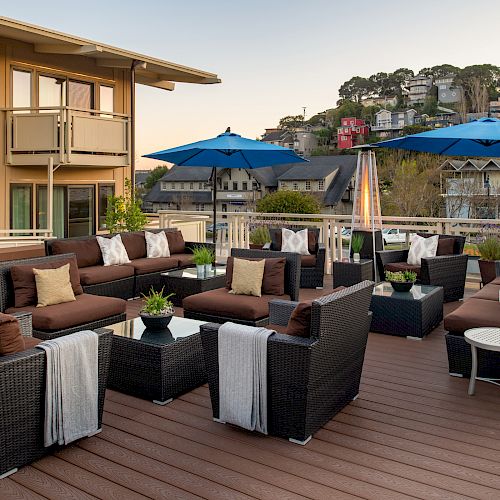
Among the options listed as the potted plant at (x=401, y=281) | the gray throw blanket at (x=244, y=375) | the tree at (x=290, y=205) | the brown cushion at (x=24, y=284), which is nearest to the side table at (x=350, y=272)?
the potted plant at (x=401, y=281)

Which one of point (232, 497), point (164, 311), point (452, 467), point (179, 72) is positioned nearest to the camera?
point (232, 497)

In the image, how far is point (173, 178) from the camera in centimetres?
3953

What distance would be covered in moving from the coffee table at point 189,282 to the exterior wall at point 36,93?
4.60 meters

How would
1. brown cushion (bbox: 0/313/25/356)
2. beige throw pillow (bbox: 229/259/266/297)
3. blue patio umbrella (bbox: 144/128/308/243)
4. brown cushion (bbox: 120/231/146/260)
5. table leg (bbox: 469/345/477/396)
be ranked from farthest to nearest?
1. blue patio umbrella (bbox: 144/128/308/243)
2. brown cushion (bbox: 120/231/146/260)
3. beige throw pillow (bbox: 229/259/266/297)
4. table leg (bbox: 469/345/477/396)
5. brown cushion (bbox: 0/313/25/356)

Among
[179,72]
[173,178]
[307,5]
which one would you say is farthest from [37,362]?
[173,178]

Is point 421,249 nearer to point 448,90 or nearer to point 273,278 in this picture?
point 273,278

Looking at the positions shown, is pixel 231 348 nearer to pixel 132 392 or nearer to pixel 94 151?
pixel 132 392

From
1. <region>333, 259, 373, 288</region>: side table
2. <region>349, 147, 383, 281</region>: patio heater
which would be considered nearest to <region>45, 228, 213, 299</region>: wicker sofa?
<region>333, 259, 373, 288</region>: side table

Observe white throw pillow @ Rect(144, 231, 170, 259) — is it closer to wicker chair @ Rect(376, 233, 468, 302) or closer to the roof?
wicker chair @ Rect(376, 233, 468, 302)

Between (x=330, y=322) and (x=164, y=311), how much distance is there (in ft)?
5.48

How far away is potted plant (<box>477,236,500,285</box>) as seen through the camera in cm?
816

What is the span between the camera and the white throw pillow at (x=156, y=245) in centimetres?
880

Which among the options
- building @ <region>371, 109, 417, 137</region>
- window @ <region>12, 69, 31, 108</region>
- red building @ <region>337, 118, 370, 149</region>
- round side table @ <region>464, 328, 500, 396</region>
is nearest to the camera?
round side table @ <region>464, 328, 500, 396</region>

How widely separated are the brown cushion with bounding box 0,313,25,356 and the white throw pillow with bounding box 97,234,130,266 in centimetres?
450
